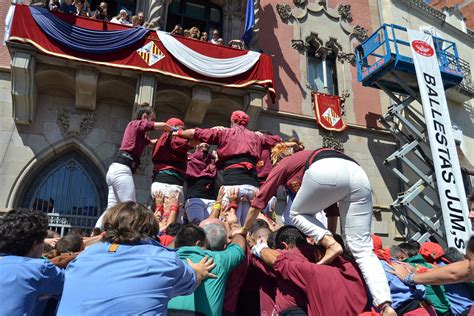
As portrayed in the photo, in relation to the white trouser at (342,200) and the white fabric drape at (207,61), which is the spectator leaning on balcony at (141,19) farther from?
the white trouser at (342,200)

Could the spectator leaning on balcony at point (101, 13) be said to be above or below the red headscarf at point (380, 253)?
above

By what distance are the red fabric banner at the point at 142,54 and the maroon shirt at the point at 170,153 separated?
3.74 m

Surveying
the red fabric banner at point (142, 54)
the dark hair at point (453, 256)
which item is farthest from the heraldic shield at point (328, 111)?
the dark hair at point (453, 256)

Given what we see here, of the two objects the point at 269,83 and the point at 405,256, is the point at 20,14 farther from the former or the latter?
the point at 405,256

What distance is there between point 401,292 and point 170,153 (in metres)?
3.86

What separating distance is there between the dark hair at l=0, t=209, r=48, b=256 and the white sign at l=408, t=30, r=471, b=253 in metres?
10.5

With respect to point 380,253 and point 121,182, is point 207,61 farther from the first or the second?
point 380,253

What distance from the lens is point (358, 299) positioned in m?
2.70

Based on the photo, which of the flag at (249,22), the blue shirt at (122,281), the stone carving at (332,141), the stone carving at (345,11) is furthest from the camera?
the stone carving at (345,11)

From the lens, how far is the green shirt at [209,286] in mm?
2590

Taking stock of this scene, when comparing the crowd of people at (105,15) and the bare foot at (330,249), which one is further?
the crowd of people at (105,15)

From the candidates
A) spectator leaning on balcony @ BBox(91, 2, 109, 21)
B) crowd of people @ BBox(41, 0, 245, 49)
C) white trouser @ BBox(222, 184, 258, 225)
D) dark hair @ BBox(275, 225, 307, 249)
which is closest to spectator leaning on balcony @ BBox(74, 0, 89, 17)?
crowd of people @ BBox(41, 0, 245, 49)

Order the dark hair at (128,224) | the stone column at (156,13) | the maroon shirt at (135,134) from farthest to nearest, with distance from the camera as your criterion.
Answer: the stone column at (156,13) < the maroon shirt at (135,134) < the dark hair at (128,224)

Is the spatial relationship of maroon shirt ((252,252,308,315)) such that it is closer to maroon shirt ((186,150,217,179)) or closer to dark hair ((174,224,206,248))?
A: dark hair ((174,224,206,248))
